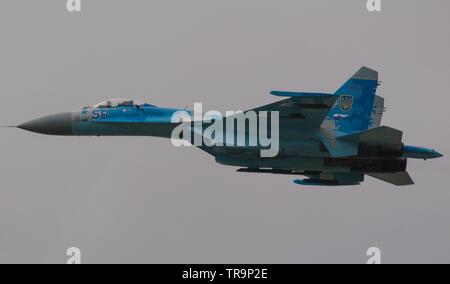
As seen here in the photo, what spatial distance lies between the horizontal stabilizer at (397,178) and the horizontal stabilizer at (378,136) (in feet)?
8.80

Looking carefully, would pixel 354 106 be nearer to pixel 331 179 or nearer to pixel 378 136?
pixel 378 136

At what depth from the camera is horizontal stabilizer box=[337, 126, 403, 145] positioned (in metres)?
33.9

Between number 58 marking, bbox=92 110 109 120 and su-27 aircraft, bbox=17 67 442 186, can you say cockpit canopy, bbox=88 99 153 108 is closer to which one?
su-27 aircraft, bbox=17 67 442 186

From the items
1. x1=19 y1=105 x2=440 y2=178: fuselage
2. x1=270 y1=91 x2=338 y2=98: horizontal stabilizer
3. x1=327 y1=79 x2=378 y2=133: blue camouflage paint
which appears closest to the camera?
x1=270 y1=91 x2=338 y2=98: horizontal stabilizer

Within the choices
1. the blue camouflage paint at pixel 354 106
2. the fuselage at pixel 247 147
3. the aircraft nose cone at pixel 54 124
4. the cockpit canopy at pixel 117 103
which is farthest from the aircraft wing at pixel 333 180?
the aircraft nose cone at pixel 54 124

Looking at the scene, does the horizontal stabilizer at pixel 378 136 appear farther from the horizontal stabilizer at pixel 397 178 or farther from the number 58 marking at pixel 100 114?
the number 58 marking at pixel 100 114

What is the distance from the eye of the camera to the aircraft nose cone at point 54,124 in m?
37.1

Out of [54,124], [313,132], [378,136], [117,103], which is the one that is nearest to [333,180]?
[313,132]

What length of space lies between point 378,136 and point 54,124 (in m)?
11.5

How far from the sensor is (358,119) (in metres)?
36.8

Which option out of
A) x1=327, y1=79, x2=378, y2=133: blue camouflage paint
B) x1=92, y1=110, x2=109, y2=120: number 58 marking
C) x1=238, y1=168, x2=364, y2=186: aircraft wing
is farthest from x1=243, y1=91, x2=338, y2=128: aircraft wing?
x1=92, y1=110, x2=109, y2=120: number 58 marking

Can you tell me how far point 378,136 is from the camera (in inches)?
1350

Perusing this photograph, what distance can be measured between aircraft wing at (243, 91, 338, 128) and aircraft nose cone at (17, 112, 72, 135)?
22.6ft

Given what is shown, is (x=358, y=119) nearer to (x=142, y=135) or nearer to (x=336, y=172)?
(x=336, y=172)
